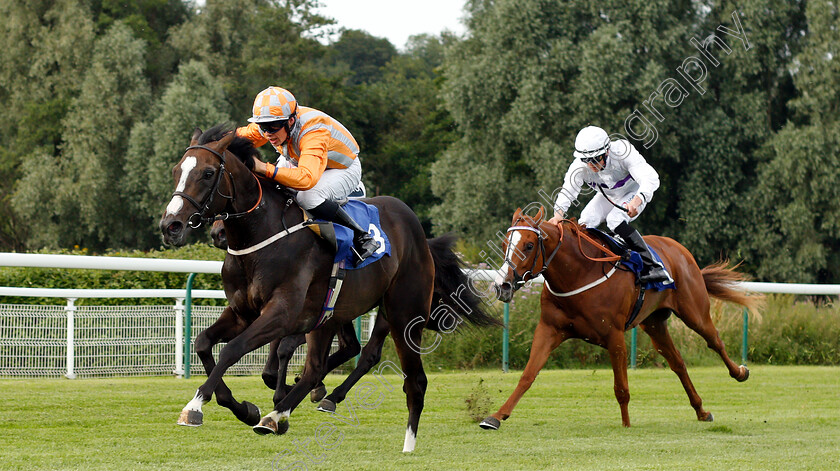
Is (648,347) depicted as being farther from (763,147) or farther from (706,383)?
(763,147)

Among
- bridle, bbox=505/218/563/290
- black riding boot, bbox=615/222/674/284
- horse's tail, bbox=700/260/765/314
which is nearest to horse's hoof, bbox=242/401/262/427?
bridle, bbox=505/218/563/290

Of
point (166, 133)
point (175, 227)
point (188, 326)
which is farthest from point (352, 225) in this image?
point (166, 133)

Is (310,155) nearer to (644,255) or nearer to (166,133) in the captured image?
(644,255)

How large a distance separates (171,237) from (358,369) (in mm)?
2407

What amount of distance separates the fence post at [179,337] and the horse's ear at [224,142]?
14.3 feet

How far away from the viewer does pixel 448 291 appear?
244 inches

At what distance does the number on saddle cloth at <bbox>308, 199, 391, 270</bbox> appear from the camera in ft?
15.6

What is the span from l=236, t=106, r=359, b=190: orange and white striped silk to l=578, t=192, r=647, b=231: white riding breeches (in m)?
2.24

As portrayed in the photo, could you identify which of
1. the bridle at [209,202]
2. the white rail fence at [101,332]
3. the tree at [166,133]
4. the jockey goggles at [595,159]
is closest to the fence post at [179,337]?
the white rail fence at [101,332]

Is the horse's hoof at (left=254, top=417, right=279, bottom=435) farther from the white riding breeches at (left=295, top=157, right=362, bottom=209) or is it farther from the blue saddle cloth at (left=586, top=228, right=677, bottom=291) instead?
the blue saddle cloth at (left=586, top=228, right=677, bottom=291)

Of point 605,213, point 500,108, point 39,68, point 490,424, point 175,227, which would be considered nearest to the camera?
point 175,227

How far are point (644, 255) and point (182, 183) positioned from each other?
143 inches

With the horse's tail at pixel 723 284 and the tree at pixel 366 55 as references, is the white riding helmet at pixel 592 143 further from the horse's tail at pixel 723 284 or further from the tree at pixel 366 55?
the tree at pixel 366 55

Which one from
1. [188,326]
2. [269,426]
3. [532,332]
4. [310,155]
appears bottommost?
[532,332]
